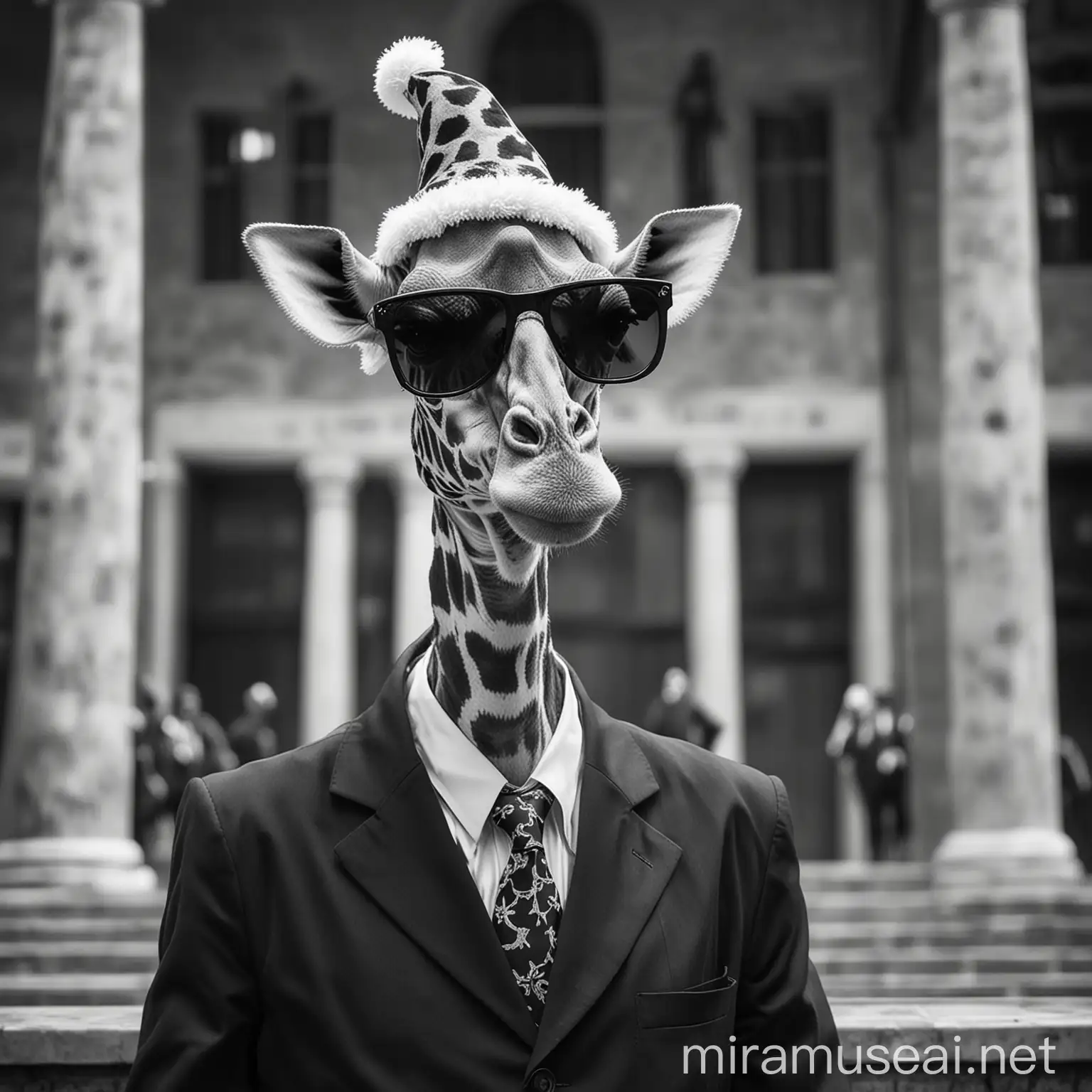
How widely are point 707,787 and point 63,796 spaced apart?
1275 centimetres

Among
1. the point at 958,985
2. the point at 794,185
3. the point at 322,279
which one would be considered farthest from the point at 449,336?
the point at 794,185

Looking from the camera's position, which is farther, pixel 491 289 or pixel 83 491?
pixel 83 491

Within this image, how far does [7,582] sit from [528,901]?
75.0 feet

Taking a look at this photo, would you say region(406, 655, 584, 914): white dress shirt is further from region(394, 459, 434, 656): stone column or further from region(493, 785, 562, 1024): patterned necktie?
region(394, 459, 434, 656): stone column

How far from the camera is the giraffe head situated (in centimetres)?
221

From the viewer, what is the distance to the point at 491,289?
2363mm

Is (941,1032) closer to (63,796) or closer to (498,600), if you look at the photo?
(498,600)

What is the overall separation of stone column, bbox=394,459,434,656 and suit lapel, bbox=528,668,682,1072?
2046 cm

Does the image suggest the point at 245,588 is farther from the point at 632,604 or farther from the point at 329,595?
the point at 632,604

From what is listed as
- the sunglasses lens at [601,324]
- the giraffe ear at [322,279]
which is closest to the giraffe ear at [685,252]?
the sunglasses lens at [601,324]

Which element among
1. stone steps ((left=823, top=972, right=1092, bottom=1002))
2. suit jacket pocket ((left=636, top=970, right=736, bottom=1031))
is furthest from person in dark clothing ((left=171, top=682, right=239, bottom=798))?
suit jacket pocket ((left=636, top=970, right=736, bottom=1031))

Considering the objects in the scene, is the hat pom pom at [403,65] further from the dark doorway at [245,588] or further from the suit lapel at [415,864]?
the dark doorway at [245,588]

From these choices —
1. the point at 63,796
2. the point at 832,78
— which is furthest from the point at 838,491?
the point at 63,796

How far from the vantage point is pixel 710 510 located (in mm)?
23703
